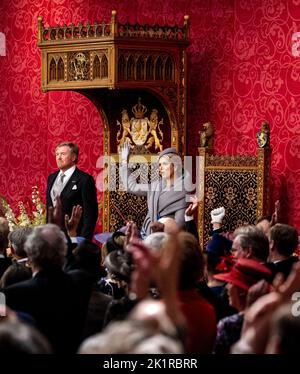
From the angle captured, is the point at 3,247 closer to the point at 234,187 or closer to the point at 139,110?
the point at 234,187

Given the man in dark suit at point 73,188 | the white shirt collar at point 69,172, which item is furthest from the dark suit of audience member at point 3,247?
the white shirt collar at point 69,172

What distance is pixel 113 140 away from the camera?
8641 mm

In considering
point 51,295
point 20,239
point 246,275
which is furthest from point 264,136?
point 51,295

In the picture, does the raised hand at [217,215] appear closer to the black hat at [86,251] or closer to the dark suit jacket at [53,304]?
the black hat at [86,251]

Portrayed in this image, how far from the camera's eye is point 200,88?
27.0 feet

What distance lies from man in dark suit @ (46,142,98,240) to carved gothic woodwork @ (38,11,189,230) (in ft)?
2.54

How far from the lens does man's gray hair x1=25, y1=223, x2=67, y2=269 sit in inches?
147

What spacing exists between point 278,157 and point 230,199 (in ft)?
1.79

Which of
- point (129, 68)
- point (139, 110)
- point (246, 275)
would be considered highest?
point (129, 68)

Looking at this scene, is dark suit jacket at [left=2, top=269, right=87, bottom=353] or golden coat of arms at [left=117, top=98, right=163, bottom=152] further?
golden coat of arms at [left=117, top=98, right=163, bottom=152]

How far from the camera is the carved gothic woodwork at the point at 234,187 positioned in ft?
23.8

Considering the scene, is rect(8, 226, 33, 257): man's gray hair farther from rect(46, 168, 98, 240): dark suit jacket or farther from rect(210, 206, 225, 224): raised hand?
rect(210, 206, 225, 224): raised hand

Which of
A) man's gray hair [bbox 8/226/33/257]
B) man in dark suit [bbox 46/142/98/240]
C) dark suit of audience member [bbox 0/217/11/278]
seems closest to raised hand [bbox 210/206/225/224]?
man in dark suit [bbox 46/142/98/240]

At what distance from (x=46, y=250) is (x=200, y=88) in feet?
15.5
